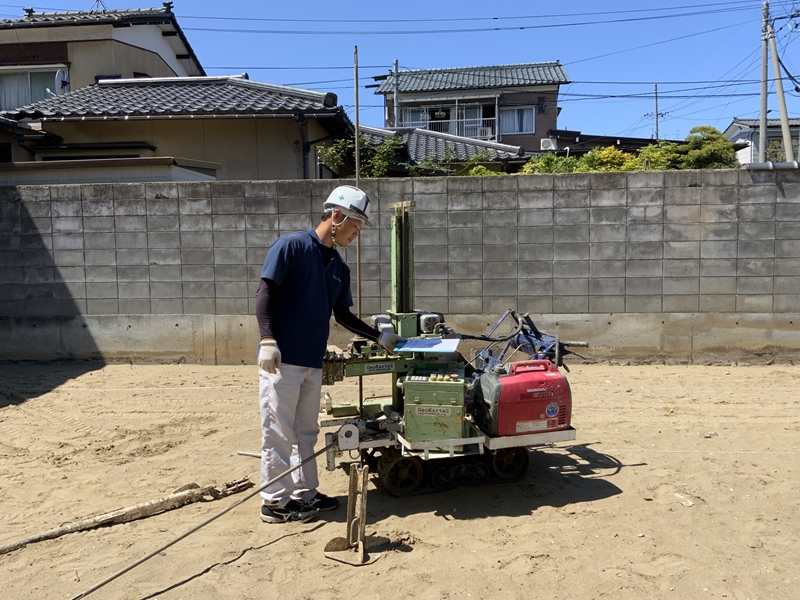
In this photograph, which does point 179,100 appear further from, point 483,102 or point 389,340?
point 483,102

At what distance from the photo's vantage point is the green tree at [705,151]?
43.1 feet

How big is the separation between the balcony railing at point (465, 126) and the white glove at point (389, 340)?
23514mm

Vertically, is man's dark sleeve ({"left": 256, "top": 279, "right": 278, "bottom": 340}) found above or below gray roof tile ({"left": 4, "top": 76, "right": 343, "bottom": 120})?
below

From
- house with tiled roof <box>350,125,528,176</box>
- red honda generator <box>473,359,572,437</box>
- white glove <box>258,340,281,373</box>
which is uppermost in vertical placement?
house with tiled roof <box>350,125,528,176</box>

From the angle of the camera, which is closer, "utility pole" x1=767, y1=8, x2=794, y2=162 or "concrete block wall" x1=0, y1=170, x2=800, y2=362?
"concrete block wall" x1=0, y1=170, x2=800, y2=362

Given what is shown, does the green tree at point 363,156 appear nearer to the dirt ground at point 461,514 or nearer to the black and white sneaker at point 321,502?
the dirt ground at point 461,514

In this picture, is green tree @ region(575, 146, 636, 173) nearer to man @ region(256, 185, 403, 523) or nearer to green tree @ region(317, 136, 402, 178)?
green tree @ region(317, 136, 402, 178)

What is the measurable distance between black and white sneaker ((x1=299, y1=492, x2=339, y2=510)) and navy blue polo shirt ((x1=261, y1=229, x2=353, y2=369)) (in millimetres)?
814

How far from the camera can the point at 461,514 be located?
385cm

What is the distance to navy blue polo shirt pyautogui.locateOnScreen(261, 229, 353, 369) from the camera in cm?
373

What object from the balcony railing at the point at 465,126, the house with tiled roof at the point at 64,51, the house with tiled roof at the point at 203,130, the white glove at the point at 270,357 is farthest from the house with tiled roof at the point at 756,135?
the white glove at the point at 270,357

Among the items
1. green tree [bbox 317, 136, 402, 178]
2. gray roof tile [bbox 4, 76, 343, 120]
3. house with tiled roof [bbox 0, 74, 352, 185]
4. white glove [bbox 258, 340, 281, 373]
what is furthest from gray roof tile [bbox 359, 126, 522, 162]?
white glove [bbox 258, 340, 281, 373]

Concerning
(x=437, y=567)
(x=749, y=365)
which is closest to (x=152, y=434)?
(x=437, y=567)

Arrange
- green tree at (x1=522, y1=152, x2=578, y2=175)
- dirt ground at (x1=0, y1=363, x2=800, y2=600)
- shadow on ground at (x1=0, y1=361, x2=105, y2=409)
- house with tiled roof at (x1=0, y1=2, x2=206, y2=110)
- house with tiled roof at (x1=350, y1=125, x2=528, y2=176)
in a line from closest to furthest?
1. dirt ground at (x1=0, y1=363, x2=800, y2=600)
2. shadow on ground at (x1=0, y1=361, x2=105, y2=409)
3. green tree at (x1=522, y1=152, x2=578, y2=175)
4. house with tiled roof at (x1=350, y1=125, x2=528, y2=176)
5. house with tiled roof at (x1=0, y1=2, x2=206, y2=110)
